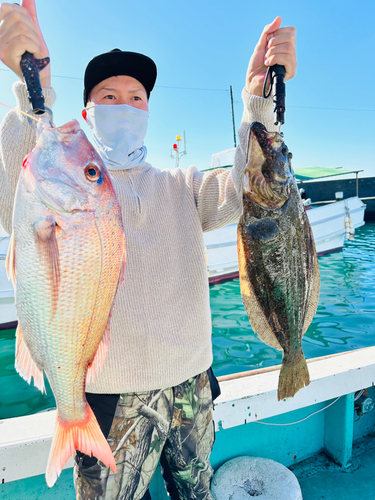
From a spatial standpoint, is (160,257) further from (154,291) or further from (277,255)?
(277,255)

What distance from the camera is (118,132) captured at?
2.19 m

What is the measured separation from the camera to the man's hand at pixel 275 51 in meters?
1.59

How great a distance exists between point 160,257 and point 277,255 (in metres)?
0.67

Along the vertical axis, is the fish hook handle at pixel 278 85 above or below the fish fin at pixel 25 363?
above

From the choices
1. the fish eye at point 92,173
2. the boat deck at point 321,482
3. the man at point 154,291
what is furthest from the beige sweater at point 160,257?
the boat deck at point 321,482

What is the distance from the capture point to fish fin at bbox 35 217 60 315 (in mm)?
1218

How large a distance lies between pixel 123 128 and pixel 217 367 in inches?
194

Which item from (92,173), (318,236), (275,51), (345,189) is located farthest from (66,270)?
(345,189)

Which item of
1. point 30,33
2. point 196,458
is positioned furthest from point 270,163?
point 196,458

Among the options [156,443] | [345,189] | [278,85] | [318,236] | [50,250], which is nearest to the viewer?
[50,250]

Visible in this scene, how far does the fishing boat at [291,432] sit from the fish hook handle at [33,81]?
6.58ft

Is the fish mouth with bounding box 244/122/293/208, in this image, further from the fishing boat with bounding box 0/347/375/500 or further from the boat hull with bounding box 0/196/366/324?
the boat hull with bounding box 0/196/366/324

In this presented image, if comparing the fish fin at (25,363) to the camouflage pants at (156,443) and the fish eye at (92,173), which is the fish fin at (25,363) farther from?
the fish eye at (92,173)

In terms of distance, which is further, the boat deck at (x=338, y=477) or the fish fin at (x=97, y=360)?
the boat deck at (x=338, y=477)
